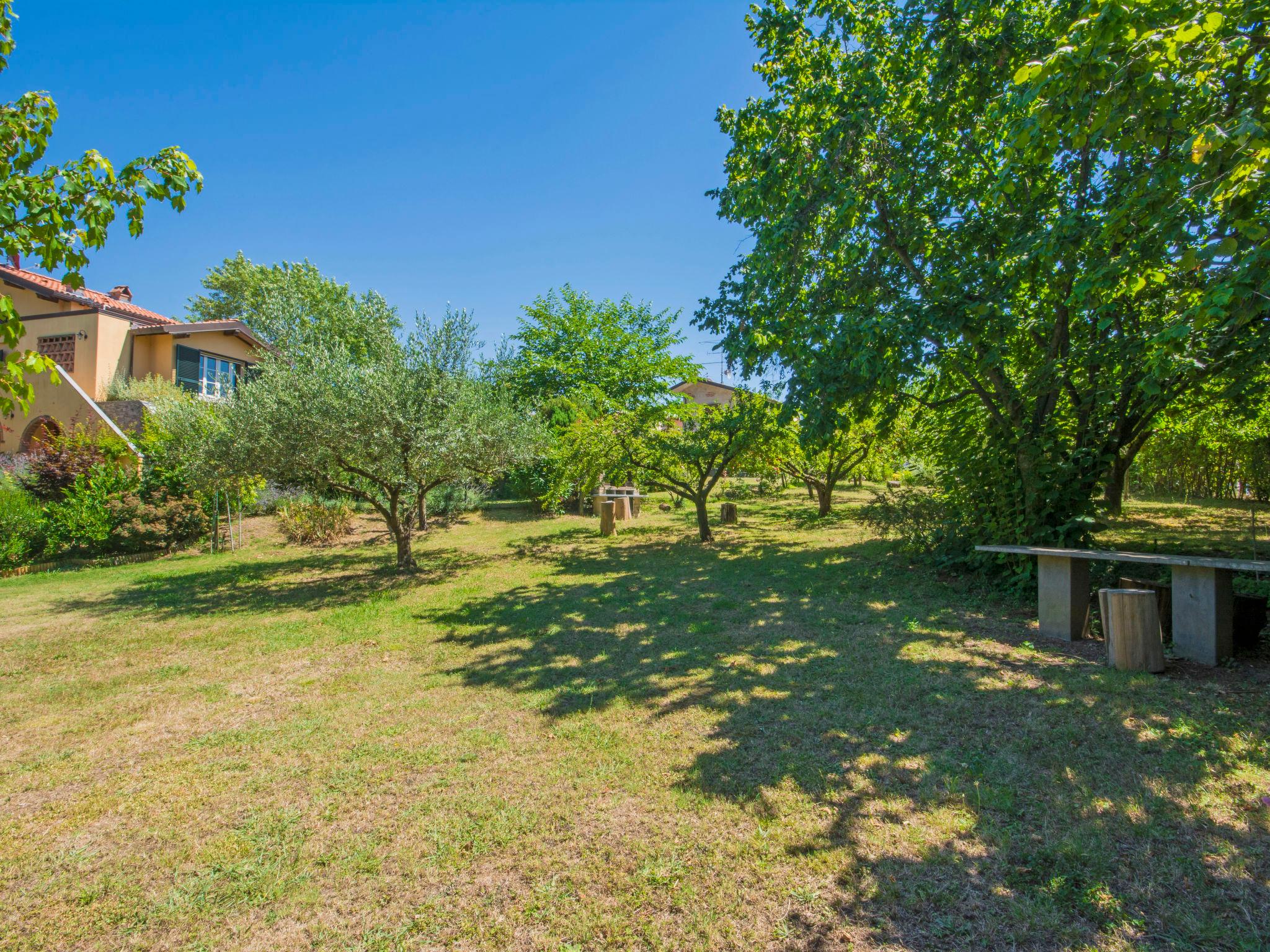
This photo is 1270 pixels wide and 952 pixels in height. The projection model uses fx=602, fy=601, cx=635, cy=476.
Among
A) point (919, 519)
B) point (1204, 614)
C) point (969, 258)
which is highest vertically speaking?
point (969, 258)

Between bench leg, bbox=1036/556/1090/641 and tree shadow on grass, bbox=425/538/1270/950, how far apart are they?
0.97 ft

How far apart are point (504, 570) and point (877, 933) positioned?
9212 mm

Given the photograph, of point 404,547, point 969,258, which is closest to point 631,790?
point 969,258

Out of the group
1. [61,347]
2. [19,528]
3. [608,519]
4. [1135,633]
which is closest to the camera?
[1135,633]

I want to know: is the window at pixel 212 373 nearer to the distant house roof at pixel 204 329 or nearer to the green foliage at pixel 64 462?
the distant house roof at pixel 204 329

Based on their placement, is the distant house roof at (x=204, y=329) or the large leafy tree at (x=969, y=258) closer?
the large leafy tree at (x=969, y=258)

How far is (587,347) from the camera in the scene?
2383 centimetres

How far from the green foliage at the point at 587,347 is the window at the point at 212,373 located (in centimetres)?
1048

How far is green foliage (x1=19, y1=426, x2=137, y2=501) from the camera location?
12672mm

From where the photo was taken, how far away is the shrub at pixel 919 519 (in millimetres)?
9109

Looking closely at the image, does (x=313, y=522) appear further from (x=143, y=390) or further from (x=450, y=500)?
(x=143, y=390)

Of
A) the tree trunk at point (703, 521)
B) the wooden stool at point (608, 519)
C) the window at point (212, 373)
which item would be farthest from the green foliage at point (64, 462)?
the tree trunk at point (703, 521)

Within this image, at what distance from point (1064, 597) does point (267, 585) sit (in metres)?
11.3

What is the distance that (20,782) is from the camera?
3.82 metres
